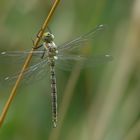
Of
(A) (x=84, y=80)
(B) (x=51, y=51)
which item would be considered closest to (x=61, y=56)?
(B) (x=51, y=51)

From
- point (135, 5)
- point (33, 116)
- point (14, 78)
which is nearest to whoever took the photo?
point (14, 78)

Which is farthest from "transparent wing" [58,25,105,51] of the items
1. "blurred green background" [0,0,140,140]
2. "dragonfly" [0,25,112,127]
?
"blurred green background" [0,0,140,140]

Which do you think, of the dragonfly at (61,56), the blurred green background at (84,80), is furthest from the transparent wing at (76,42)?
Answer: the blurred green background at (84,80)

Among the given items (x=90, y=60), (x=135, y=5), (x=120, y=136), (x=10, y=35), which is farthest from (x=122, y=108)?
(x=10, y=35)

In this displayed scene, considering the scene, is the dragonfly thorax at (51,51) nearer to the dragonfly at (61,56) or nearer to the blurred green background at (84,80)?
the dragonfly at (61,56)

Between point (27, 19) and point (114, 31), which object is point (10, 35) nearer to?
point (27, 19)

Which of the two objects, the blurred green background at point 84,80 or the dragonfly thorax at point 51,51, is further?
the blurred green background at point 84,80
